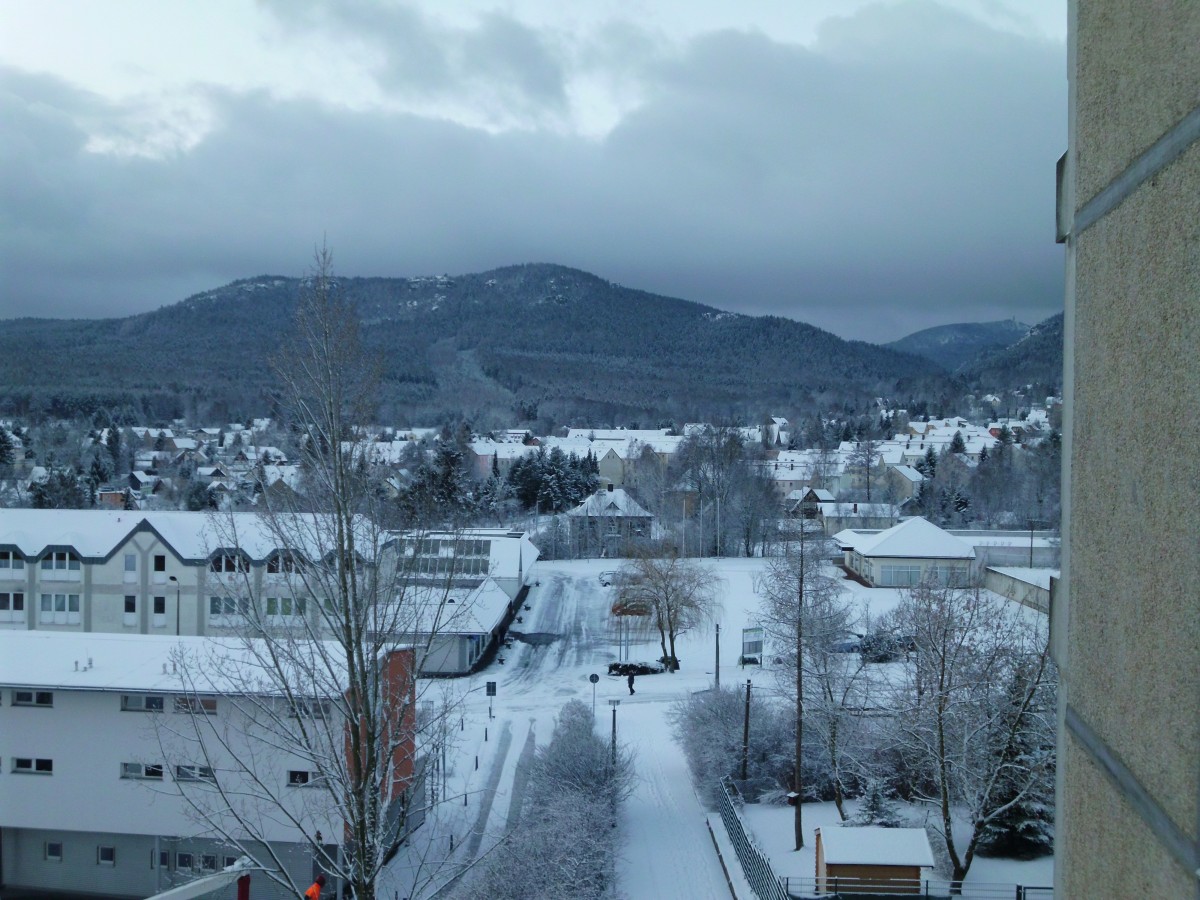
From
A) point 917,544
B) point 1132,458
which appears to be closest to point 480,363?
point 917,544

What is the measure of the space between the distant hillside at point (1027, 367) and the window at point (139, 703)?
117 metres

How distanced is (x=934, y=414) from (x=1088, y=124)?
129 metres

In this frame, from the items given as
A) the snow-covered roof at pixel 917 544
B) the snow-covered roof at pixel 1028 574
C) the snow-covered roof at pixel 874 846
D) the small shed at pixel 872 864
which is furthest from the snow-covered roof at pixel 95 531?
the snow-covered roof at pixel 1028 574

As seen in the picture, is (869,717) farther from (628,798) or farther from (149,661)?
(149,661)

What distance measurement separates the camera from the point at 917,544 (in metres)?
36.6

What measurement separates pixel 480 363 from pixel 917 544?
12826cm

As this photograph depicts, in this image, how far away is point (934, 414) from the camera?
4815 inches

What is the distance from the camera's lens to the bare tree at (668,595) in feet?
95.0

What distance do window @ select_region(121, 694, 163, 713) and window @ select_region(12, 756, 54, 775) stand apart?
1.51m

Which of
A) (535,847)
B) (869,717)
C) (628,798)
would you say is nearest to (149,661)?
(535,847)

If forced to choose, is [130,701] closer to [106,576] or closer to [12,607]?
[106,576]

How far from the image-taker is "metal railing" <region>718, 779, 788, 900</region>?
41.5 feet

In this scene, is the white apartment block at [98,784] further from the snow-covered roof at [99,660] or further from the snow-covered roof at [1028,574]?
Result: the snow-covered roof at [1028,574]

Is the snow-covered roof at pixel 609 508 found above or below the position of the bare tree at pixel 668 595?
above
